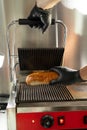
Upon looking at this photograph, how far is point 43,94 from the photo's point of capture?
A: 3.76 feet

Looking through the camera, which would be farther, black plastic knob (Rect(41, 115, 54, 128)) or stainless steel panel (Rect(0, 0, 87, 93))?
stainless steel panel (Rect(0, 0, 87, 93))

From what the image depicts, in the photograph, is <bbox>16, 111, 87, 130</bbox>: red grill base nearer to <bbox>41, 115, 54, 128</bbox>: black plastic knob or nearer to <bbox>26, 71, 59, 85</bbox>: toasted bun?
<bbox>41, 115, 54, 128</bbox>: black plastic knob

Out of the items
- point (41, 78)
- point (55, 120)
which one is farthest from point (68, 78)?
point (55, 120)

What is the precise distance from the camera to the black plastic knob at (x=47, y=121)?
1.00 meters

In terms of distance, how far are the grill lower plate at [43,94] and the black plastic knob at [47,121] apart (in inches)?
3.6

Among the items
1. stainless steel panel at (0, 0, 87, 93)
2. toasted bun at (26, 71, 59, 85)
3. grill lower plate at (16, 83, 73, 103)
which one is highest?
stainless steel panel at (0, 0, 87, 93)

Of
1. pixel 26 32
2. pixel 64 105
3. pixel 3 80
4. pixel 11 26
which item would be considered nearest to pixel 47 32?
pixel 26 32

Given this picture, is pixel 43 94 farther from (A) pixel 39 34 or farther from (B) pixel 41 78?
(A) pixel 39 34

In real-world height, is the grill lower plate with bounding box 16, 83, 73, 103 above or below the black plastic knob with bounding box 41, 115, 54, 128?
above

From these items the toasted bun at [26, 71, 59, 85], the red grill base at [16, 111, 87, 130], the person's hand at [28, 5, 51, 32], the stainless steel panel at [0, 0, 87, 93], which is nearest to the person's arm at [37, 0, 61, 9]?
the person's hand at [28, 5, 51, 32]

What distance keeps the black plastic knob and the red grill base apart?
0.01 metres

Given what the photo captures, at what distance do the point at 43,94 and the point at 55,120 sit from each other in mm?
180

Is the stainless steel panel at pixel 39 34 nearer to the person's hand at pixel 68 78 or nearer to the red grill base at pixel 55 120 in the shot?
the person's hand at pixel 68 78

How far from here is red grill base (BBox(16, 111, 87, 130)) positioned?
100 centimetres
